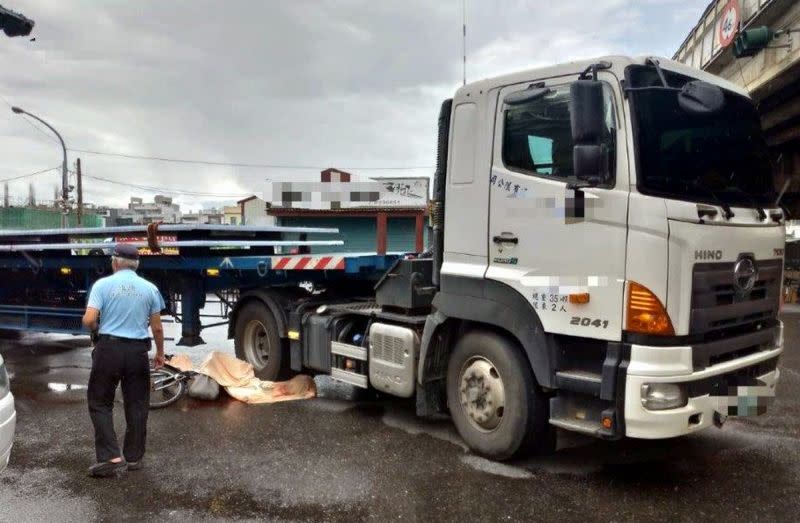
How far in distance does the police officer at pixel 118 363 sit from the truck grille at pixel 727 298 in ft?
12.4

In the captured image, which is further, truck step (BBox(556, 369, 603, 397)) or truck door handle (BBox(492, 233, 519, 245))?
truck door handle (BBox(492, 233, 519, 245))

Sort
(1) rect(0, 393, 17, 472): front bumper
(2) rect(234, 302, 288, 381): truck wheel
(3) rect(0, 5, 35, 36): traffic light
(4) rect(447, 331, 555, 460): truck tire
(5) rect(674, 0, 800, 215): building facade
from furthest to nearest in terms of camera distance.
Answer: (5) rect(674, 0, 800, 215): building facade
(3) rect(0, 5, 35, 36): traffic light
(2) rect(234, 302, 288, 381): truck wheel
(4) rect(447, 331, 555, 460): truck tire
(1) rect(0, 393, 17, 472): front bumper

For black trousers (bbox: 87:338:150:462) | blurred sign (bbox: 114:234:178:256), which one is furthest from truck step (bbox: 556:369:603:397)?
blurred sign (bbox: 114:234:178:256)

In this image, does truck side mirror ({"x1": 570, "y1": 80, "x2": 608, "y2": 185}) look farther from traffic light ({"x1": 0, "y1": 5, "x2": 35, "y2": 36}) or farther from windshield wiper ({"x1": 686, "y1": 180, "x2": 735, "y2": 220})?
traffic light ({"x1": 0, "y1": 5, "x2": 35, "y2": 36})

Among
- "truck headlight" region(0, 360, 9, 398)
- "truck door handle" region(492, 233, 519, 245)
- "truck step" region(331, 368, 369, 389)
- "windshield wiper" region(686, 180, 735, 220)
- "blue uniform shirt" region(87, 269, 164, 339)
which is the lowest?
"truck step" region(331, 368, 369, 389)

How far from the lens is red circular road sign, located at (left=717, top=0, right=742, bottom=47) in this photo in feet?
42.1

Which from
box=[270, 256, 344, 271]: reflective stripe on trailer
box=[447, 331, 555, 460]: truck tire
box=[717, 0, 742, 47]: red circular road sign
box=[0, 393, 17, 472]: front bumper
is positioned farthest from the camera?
box=[717, 0, 742, 47]: red circular road sign

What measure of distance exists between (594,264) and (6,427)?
3654 millimetres

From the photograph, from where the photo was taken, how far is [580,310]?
4.09 meters

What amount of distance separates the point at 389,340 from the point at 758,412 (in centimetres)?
283

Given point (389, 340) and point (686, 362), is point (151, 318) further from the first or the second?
→ point (686, 362)

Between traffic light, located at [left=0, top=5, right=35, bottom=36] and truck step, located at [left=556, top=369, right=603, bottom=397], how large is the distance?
9.61m

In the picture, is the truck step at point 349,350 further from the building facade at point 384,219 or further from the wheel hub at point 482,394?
the building facade at point 384,219

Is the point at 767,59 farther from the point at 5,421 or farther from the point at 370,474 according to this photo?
the point at 5,421
